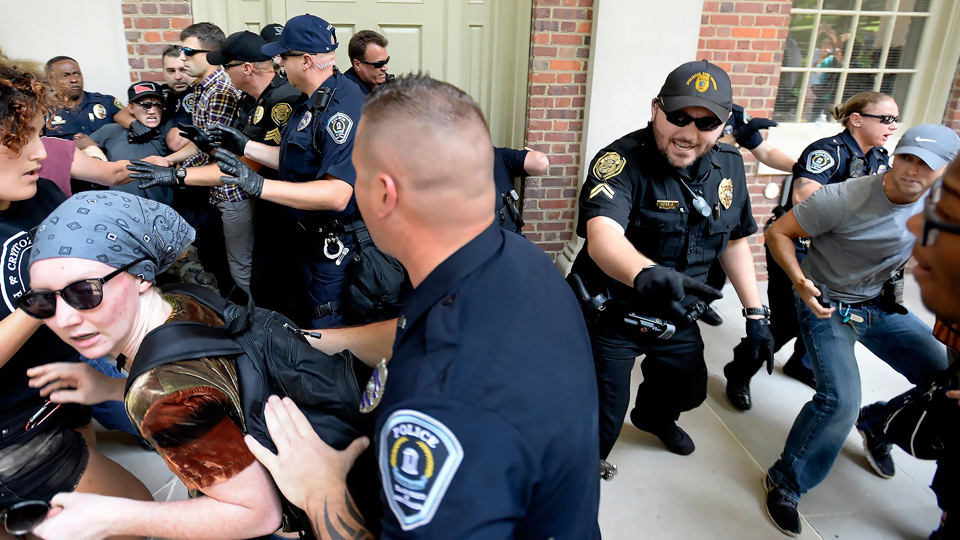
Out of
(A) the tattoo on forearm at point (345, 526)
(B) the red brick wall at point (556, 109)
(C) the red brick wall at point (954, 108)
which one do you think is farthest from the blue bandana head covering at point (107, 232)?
(C) the red brick wall at point (954, 108)

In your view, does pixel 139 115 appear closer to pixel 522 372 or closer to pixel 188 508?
pixel 188 508

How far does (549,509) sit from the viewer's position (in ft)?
3.44

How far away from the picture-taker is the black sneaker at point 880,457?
2.94m

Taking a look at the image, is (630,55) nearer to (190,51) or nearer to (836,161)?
(836,161)

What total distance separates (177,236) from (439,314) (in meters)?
0.90

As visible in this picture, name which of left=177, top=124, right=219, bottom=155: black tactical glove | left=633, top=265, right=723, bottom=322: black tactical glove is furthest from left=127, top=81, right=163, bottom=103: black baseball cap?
left=633, top=265, right=723, bottom=322: black tactical glove

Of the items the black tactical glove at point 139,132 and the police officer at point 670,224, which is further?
the black tactical glove at point 139,132

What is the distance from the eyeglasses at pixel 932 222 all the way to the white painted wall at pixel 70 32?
4938 millimetres

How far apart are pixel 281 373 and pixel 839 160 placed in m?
3.15

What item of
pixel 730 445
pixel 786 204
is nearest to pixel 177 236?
pixel 730 445

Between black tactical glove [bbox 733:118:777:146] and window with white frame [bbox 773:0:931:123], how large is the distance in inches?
67.0

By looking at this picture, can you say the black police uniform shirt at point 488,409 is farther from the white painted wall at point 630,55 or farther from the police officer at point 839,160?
the white painted wall at point 630,55

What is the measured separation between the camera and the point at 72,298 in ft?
4.45

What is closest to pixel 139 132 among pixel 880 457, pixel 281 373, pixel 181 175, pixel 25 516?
pixel 181 175
